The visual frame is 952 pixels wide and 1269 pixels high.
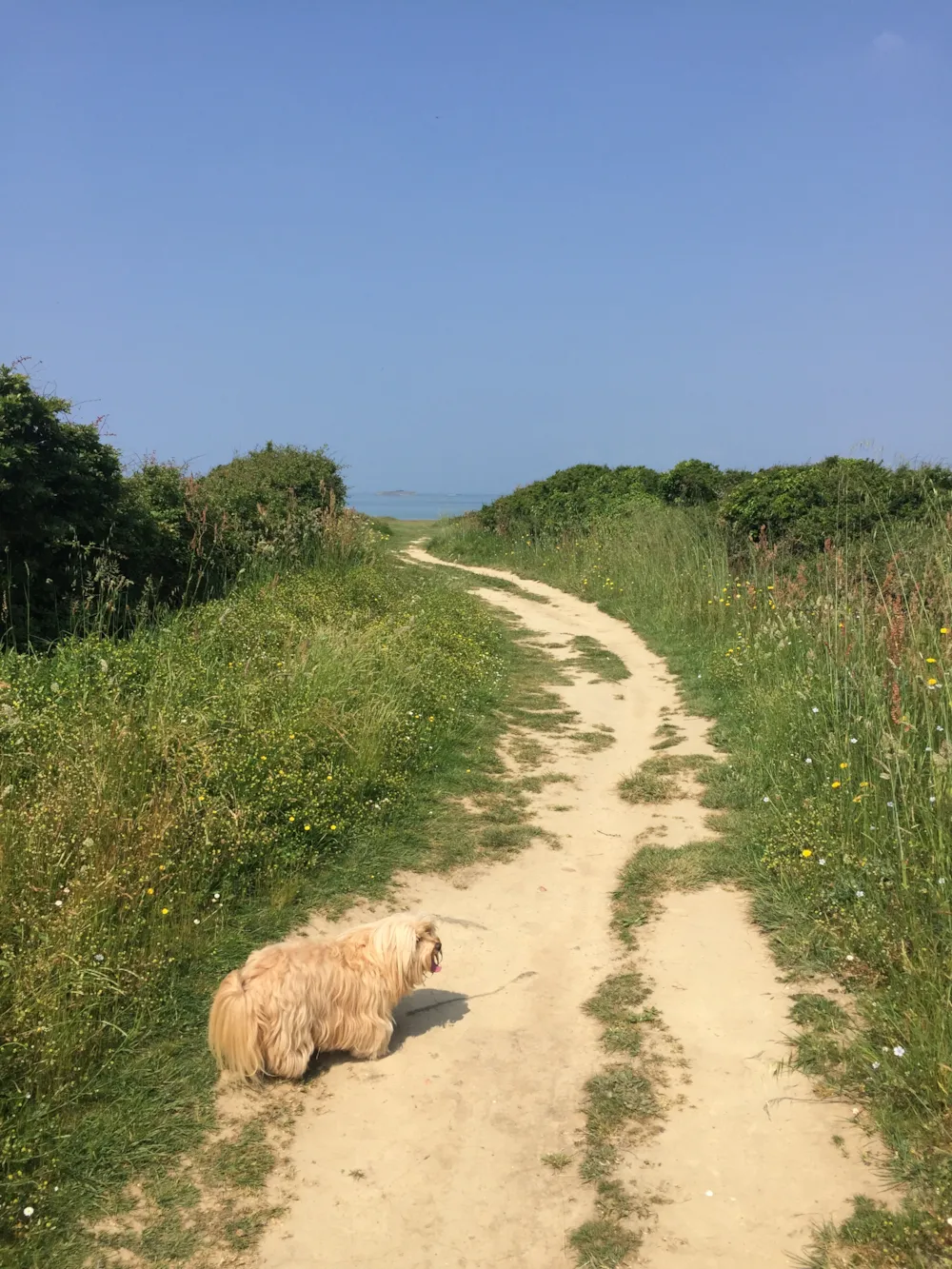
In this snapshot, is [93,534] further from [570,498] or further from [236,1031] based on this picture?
[570,498]

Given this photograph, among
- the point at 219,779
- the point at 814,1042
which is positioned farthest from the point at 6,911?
the point at 814,1042

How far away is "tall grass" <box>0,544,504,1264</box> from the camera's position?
3.75 m

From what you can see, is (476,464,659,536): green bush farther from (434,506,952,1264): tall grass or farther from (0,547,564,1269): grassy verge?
(0,547,564,1269): grassy verge

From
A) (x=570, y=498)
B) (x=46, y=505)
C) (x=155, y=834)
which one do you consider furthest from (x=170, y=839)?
(x=570, y=498)

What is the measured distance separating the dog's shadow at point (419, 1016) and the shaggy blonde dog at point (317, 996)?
12cm

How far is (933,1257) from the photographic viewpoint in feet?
9.59

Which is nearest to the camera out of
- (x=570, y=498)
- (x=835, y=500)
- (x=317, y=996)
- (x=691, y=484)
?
(x=317, y=996)

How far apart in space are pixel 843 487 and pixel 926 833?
28.9ft

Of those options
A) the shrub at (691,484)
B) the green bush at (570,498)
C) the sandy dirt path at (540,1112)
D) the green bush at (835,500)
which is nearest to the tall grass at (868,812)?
the sandy dirt path at (540,1112)

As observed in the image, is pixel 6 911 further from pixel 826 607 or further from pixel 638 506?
pixel 638 506

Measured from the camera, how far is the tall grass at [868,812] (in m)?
3.56

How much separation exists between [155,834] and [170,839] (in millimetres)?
112

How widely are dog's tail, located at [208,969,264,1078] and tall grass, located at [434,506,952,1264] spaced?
7.68 feet

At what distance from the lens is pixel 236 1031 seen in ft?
12.7
